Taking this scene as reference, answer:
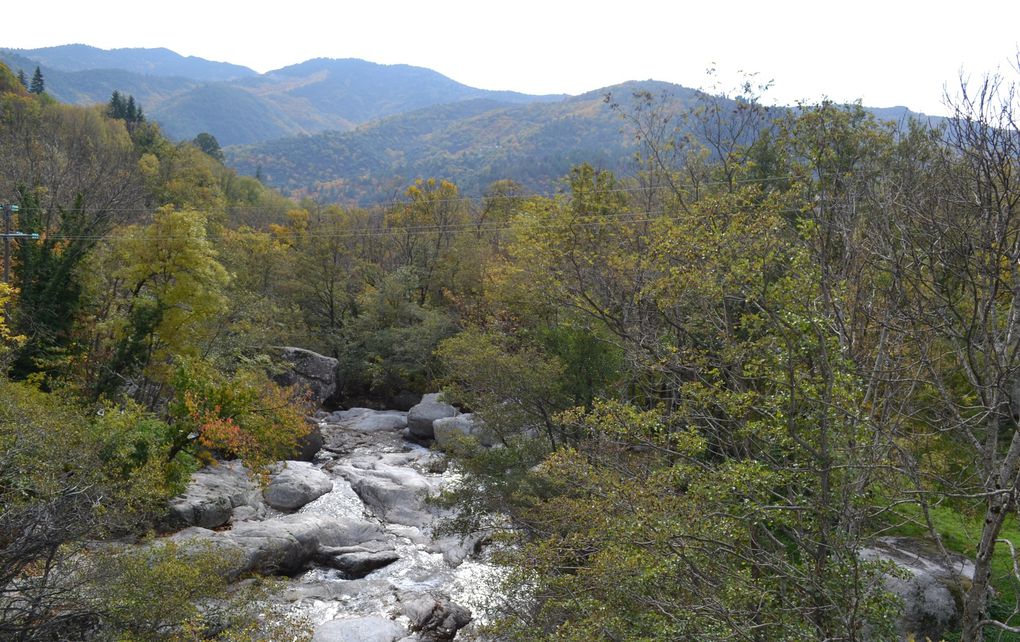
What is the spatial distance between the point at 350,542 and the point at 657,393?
10165mm

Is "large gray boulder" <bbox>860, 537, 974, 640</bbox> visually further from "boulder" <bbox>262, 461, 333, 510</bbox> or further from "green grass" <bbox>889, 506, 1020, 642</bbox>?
"boulder" <bbox>262, 461, 333, 510</bbox>

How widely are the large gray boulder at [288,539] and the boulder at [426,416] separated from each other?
A: 984cm

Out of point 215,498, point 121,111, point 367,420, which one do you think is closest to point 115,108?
point 121,111

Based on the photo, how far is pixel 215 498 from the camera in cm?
2028

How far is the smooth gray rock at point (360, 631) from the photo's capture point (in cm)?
1454

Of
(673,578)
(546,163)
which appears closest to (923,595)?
(673,578)

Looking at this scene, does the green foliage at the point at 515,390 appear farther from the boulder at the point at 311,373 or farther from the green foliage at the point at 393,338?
the boulder at the point at 311,373

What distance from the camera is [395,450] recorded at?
30.7 metres

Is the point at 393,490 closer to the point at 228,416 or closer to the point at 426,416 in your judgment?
the point at 228,416

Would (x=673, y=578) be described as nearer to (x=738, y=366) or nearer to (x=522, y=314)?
(x=738, y=366)

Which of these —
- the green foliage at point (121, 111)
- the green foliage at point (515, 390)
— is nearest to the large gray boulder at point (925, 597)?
the green foliage at point (515, 390)

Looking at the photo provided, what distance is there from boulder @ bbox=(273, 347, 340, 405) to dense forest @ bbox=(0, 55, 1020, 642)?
2353 mm

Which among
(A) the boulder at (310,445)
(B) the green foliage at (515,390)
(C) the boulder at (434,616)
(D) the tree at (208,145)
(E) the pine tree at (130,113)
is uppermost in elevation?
(E) the pine tree at (130,113)

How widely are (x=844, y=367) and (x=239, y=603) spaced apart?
1047 cm
